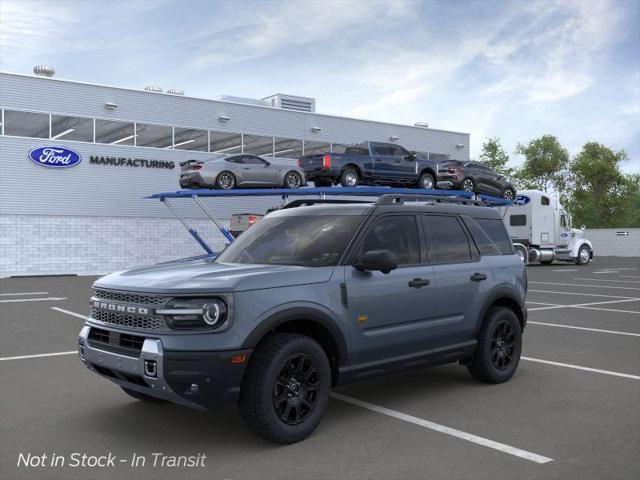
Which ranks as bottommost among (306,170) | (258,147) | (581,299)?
(581,299)

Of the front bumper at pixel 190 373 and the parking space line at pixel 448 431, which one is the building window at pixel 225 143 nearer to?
the parking space line at pixel 448 431

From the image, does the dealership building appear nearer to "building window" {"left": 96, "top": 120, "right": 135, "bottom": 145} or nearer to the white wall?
"building window" {"left": 96, "top": 120, "right": 135, "bottom": 145}

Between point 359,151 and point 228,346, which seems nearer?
point 228,346

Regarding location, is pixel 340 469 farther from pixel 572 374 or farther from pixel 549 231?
pixel 549 231

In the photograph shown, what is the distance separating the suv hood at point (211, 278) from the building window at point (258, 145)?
2850 cm

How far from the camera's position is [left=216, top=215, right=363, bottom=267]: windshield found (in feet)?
17.9

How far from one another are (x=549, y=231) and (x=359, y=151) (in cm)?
1329

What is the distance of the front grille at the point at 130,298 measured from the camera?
4.62m

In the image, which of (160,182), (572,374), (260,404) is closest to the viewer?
(260,404)

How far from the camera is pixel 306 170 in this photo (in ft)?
78.7

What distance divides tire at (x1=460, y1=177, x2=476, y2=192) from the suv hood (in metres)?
21.7

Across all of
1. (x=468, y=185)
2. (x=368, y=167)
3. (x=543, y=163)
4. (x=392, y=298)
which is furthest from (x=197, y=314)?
(x=543, y=163)

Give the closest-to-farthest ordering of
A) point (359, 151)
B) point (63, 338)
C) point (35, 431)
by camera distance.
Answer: point (35, 431)
point (63, 338)
point (359, 151)

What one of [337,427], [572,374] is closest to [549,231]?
[572,374]
